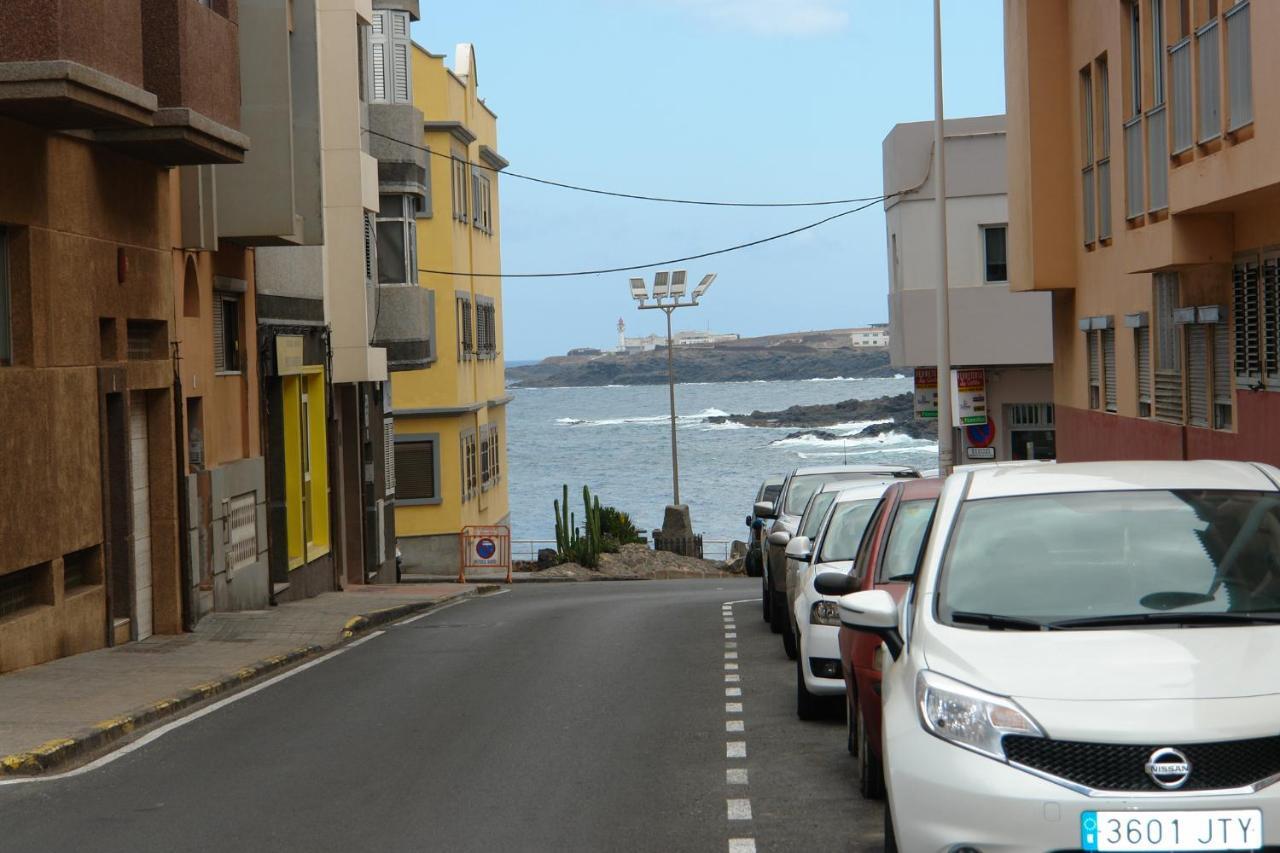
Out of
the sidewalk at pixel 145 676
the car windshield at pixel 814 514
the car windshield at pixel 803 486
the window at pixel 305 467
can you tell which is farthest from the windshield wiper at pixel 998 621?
the window at pixel 305 467

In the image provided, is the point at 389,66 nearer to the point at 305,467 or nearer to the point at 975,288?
the point at 305,467

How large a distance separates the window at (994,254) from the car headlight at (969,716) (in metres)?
33.5

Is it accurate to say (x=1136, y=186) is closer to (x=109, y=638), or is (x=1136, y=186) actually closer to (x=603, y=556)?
(x=109, y=638)

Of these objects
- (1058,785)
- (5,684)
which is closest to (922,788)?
(1058,785)

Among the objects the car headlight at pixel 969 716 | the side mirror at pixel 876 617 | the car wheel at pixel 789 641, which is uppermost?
the side mirror at pixel 876 617

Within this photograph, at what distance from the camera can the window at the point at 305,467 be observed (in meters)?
25.1

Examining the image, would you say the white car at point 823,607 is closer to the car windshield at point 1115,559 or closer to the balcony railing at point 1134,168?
the car windshield at point 1115,559

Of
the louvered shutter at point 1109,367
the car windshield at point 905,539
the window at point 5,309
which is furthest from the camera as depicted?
the louvered shutter at point 1109,367

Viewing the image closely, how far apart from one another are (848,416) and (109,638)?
14721 centimetres

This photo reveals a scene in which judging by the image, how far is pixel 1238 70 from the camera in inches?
591

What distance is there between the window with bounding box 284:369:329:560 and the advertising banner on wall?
457 inches

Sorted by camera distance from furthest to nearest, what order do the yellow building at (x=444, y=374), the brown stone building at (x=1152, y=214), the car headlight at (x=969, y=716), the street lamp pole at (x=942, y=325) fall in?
the yellow building at (x=444, y=374)
the street lamp pole at (x=942, y=325)
the brown stone building at (x=1152, y=214)
the car headlight at (x=969, y=716)

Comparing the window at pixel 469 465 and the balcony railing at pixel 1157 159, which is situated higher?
the balcony railing at pixel 1157 159

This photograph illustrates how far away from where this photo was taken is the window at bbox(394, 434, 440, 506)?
132 ft
